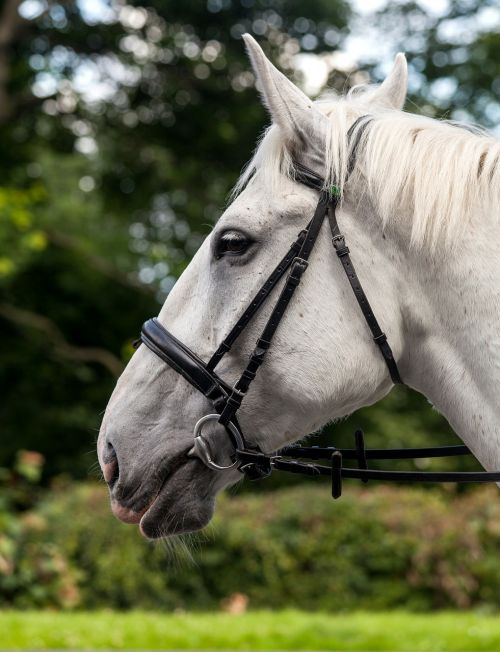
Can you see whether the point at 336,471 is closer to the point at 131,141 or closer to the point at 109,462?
the point at 109,462

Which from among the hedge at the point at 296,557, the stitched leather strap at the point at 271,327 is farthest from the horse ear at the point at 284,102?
the hedge at the point at 296,557

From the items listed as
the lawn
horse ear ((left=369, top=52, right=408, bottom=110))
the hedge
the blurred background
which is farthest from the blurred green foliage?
horse ear ((left=369, top=52, right=408, bottom=110))

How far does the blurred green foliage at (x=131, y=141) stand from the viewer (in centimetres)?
1234

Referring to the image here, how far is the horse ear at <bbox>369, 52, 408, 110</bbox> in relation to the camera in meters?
2.72

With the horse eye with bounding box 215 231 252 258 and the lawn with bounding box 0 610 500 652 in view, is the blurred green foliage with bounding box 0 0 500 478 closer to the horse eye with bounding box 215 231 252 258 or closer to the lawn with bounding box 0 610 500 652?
the lawn with bounding box 0 610 500 652

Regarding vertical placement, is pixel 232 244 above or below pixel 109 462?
above

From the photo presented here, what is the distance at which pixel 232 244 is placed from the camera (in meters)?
2.37

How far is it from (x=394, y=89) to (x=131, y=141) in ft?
37.1

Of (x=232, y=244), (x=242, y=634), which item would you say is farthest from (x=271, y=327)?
(x=242, y=634)

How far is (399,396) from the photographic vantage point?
15.4m

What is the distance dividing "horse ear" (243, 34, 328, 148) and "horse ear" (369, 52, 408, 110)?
1.26 ft

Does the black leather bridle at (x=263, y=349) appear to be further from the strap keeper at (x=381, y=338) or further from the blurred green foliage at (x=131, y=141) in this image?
the blurred green foliage at (x=131, y=141)

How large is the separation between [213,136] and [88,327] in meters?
4.92

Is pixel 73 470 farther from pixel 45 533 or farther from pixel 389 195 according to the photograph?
pixel 389 195
